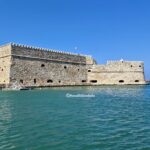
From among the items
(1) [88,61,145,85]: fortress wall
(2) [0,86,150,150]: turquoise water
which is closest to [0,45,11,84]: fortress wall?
(1) [88,61,145,85]: fortress wall

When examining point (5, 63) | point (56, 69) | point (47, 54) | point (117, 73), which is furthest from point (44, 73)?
point (117, 73)

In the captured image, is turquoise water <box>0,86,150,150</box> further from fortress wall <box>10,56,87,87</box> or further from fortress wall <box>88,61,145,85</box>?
fortress wall <box>88,61,145,85</box>

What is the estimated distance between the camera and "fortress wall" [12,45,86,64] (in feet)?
115

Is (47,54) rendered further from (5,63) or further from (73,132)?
(73,132)

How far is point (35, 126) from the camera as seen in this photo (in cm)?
942

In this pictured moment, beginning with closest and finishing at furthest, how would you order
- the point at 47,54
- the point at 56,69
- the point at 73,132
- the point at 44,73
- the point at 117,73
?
the point at 73,132 → the point at 44,73 → the point at 47,54 → the point at 56,69 → the point at 117,73

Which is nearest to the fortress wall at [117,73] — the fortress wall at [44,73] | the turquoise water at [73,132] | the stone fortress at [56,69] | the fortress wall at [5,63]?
the stone fortress at [56,69]

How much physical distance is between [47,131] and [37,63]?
1139 inches

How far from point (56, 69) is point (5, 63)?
26.1ft

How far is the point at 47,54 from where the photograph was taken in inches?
1524

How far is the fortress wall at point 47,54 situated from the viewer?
35.0m

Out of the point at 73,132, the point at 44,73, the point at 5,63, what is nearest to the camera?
the point at 73,132

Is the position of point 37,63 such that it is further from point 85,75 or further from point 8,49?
point 85,75

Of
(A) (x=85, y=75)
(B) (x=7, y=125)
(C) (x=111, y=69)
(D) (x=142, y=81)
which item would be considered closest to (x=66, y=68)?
(A) (x=85, y=75)
